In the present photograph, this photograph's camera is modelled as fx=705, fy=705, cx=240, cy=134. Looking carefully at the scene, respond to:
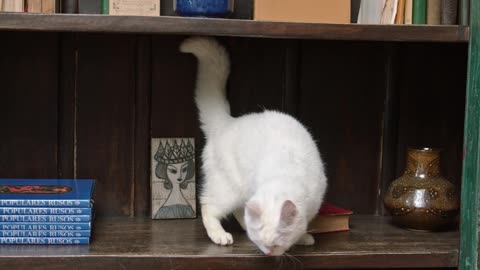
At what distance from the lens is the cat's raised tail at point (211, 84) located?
4.61 feet

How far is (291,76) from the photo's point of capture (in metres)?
1.51

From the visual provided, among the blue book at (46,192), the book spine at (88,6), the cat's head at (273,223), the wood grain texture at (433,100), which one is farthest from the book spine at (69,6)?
the wood grain texture at (433,100)

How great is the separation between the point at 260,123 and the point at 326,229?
9.8 inches

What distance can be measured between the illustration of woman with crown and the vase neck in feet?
1.49

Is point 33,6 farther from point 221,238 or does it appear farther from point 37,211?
point 221,238

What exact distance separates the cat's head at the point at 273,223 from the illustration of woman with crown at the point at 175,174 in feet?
1.08

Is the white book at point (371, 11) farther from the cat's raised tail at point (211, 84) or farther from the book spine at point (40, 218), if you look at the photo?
the book spine at point (40, 218)

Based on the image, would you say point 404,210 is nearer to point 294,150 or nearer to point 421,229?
point 421,229

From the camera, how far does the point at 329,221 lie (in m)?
1.39

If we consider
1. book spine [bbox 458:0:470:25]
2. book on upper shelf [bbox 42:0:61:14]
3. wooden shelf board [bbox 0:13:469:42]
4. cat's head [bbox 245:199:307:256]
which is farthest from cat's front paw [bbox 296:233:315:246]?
book on upper shelf [bbox 42:0:61:14]

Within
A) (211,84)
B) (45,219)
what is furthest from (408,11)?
(45,219)

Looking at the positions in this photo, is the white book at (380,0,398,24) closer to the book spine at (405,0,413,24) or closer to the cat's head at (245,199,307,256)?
the book spine at (405,0,413,24)

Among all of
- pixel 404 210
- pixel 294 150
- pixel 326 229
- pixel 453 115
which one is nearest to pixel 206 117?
pixel 294 150

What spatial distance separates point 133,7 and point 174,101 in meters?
0.30
